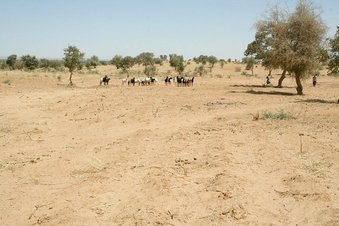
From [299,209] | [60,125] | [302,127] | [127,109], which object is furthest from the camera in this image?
[127,109]

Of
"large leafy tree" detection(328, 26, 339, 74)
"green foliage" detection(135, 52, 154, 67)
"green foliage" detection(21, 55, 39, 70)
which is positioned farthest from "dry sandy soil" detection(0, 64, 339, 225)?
"green foliage" detection(21, 55, 39, 70)

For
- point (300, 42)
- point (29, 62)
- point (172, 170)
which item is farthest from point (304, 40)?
point (29, 62)

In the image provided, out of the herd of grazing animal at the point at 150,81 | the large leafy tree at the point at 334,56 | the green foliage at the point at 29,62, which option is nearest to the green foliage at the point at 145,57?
the green foliage at the point at 29,62

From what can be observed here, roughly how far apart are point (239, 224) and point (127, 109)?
13.7m

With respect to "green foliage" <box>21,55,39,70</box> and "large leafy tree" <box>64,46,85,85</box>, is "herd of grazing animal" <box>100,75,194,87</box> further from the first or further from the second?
"green foliage" <box>21,55,39,70</box>

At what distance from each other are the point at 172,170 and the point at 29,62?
73.0m

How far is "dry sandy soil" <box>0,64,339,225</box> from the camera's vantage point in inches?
317

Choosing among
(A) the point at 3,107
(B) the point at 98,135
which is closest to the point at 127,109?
(B) the point at 98,135

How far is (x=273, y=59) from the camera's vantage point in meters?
28.5

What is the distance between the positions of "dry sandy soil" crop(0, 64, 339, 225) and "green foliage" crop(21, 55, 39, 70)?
61.6m

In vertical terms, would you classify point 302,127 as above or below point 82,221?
above

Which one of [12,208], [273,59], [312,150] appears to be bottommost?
[12,208]

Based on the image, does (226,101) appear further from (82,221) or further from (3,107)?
(82,221)

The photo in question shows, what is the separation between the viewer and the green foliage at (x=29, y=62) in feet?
249
